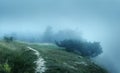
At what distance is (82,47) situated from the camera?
74.9 metres

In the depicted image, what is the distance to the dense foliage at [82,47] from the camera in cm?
7238

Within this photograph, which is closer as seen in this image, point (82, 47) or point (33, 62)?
point (33, 62)

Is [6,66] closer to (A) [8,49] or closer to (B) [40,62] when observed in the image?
(B) [40,62]

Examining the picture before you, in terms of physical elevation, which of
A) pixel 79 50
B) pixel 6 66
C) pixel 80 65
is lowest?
pixel 6 66

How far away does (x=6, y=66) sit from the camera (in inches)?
1829

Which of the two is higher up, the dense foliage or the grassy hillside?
the dense foliage

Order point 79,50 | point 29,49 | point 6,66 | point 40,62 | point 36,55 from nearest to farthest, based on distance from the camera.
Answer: point 6,66 < point 40,62 < point 36,55 < point 29,49 < point 79,50

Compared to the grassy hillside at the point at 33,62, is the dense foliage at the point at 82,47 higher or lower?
higher

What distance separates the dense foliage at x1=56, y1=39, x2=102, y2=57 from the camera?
72.4m

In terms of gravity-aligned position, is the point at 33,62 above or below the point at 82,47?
below

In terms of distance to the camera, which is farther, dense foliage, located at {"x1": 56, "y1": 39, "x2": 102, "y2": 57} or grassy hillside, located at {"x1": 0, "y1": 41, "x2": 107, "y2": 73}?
dense foliage, located at {"x1": 56, "y1": 39, "x2": 102, "y2": 57}

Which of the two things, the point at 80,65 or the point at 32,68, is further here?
the point at 80,65

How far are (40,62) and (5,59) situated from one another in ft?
19.4

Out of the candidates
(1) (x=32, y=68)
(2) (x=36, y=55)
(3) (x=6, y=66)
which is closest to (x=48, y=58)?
(2) (x=36, y=55)
